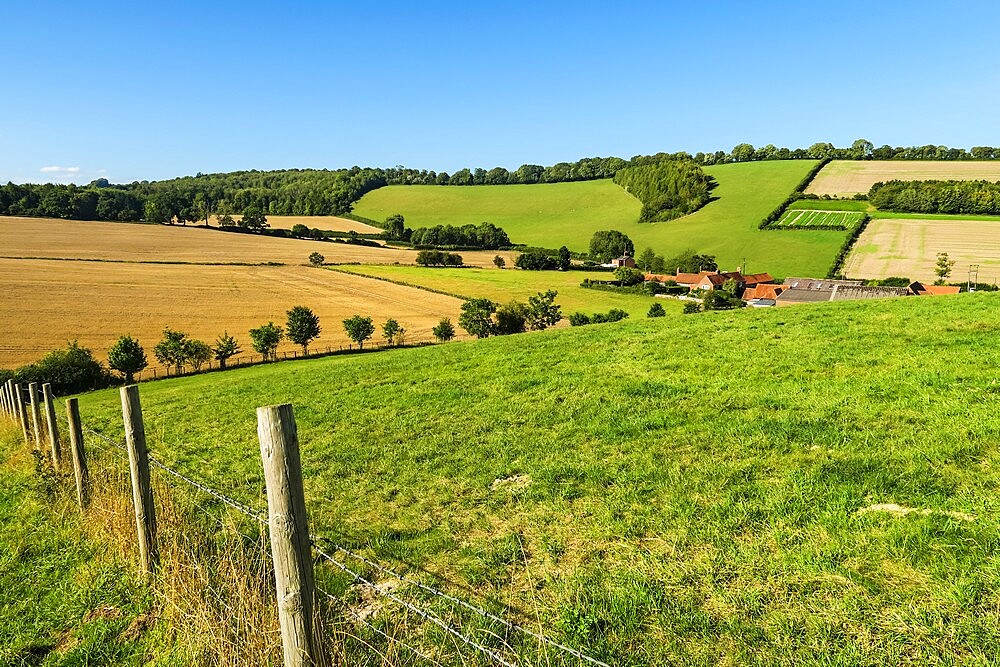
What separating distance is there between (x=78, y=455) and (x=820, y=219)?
12795 centimetres

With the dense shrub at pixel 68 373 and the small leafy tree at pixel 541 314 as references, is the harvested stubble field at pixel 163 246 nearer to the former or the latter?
the small leafy tree at pixel 541 314

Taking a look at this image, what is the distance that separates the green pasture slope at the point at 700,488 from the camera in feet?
14.4

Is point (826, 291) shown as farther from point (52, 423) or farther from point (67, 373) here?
Answer: point (67, 373)

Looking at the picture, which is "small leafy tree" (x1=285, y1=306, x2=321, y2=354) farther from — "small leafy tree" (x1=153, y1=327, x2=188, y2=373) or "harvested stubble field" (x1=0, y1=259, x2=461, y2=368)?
"small leafy tree" (x1=153, y1=327, x2=188, y2=373)

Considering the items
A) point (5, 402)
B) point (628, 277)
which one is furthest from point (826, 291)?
point (5, 402)

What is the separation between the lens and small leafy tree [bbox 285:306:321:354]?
59250 mm

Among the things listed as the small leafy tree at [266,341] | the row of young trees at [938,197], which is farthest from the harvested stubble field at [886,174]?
the small leafy tree at [266,341]

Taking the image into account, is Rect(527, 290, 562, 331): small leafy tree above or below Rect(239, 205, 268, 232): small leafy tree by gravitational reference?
below

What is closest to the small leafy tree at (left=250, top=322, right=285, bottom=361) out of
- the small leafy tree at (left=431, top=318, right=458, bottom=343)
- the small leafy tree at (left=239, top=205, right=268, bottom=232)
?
the small leafy tree at (left=431, top=318, right=458, bottom=343)

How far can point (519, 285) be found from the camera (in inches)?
3649

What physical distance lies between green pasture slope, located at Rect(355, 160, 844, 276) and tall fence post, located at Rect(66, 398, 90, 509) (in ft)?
331

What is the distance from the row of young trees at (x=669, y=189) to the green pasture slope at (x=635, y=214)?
2823mm

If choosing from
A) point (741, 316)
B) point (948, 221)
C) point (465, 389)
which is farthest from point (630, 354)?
point (948, 221)

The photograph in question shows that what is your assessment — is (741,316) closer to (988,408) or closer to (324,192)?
(988,408)
